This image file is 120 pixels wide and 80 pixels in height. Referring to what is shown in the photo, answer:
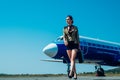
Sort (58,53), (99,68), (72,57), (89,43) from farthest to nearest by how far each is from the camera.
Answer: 1. (99,68)
2. (89,43)
3. (58,53)
4. (72,57)

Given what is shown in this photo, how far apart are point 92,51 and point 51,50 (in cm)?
510

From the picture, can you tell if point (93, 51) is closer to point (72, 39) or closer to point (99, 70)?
point (99, 70)

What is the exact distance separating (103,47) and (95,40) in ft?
3.89

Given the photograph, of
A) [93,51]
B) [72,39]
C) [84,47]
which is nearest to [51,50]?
[84,47]

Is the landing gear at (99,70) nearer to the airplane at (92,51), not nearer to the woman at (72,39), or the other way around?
the airplane at (92,51)

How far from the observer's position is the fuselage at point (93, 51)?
99.5 ft

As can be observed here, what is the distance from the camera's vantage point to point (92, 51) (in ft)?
111

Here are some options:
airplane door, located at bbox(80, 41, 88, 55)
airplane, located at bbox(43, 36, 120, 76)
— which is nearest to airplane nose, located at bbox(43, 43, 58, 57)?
airplane, located at bbox(43, 36, 120, 76)

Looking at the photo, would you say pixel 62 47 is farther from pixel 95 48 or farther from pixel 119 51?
pixel 119 51

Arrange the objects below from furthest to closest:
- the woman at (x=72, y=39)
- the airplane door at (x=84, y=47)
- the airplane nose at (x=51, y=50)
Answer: the airplane door at (x=84, y=47), the airplane nose at (x=51, y=50), the woman at (x=72, y=39)

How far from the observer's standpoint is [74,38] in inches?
485

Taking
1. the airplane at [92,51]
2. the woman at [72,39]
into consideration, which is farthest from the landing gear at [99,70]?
the woman at [72,39]

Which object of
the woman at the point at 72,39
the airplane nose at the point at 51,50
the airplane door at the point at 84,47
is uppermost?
the airplane door at the point at 84,47

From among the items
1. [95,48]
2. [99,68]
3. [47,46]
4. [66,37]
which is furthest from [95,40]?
[66,37]
